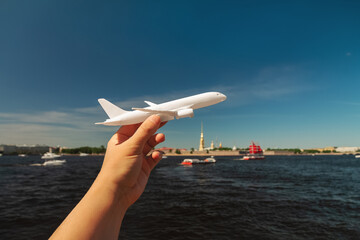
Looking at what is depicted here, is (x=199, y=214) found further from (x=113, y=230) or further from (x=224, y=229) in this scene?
(x=113, y=230)

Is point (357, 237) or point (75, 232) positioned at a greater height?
point (75, 232)

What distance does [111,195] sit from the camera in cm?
317

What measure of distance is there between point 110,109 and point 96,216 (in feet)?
10.4

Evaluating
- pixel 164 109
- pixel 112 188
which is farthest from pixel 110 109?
pixel 112 188

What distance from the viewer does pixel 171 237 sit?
19.1m

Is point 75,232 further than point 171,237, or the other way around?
point 171,237

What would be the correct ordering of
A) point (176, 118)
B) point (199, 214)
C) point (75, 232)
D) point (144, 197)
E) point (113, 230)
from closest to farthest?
1. point (75, 232)
2. point (113, 230)
3. point (176, 118)
4. point (199, 214)
5. point (144, 197)

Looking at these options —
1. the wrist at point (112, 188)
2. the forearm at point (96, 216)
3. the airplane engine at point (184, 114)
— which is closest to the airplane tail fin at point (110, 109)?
the airplane engine at point (184, 114)

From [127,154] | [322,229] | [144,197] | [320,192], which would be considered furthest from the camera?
[320,192]

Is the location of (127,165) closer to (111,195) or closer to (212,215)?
(111,195)

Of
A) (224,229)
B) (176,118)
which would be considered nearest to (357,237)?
(224,229)

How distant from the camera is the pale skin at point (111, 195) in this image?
258cm

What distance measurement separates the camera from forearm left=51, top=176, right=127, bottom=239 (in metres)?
2.50

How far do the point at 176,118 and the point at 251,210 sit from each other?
2694 centimetres
